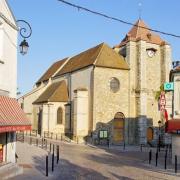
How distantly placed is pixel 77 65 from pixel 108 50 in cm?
542

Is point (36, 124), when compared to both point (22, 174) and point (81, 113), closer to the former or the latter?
point (81, 113)

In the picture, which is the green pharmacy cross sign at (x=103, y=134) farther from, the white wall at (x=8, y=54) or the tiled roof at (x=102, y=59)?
the white wall at (x=8, y=54)

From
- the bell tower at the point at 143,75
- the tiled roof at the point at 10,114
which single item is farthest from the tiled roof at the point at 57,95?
the tiled roof at the point at 10,114

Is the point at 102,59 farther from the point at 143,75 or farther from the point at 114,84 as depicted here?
the point at 143,75

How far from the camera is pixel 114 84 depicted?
4609 cm

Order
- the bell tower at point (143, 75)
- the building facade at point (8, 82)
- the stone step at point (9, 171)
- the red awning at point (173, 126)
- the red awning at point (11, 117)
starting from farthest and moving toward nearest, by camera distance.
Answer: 1. the bell tower at point (143, 75)
2. the red awning at point (173, 126)
3. the building facade at point (8, 82)
4. the stone step at point (9, 171)
5. the red awning at point (11, 117)

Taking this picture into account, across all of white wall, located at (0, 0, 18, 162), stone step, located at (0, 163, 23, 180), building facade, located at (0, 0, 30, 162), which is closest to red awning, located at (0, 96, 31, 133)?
building facade, located at (0, 0, 30, 162)

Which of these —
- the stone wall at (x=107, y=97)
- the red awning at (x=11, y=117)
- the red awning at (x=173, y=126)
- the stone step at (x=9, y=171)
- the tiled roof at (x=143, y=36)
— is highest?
the tiled roof at (x=143, y=36)

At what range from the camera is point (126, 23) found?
1305 cm

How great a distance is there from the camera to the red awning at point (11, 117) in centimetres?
1377

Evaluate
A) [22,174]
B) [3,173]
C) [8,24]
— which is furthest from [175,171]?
[8,24]

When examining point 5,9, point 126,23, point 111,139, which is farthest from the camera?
point 111,139

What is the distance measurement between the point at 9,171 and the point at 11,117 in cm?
237

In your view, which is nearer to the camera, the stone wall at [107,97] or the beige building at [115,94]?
the stone wall at [107,97]
